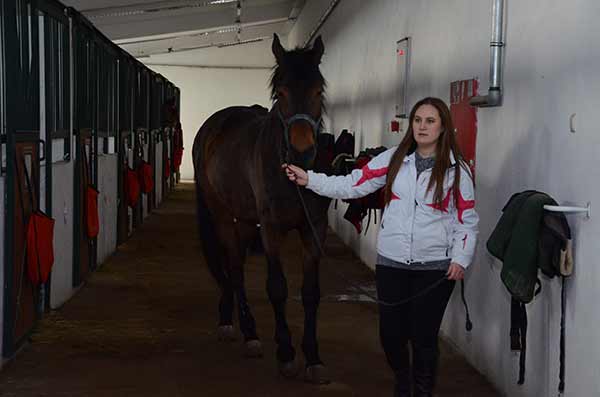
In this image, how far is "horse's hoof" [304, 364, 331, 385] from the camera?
3.90 meters

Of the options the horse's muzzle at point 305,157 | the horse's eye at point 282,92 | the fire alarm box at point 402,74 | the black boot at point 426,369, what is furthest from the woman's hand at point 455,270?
the fire alarm box at point 402,74

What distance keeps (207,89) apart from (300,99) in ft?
58.6

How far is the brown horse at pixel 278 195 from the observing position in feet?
12.3

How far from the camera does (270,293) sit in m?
4.07

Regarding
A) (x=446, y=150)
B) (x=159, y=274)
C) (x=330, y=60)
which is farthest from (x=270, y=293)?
(x=330, y=60)

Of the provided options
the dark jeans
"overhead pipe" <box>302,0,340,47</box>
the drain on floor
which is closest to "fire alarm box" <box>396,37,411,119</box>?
the drain on floor

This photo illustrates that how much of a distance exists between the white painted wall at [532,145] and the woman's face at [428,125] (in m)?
0.45

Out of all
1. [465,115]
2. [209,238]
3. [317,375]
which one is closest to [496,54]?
[465,115]

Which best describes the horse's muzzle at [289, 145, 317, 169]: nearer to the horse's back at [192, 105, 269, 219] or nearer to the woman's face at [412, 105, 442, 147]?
the horse's back at [192, 105, 269, 219]

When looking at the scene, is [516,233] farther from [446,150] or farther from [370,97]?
[370,97]

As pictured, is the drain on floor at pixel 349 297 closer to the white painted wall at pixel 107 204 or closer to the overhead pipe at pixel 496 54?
the white painted wall at pixel 107 204

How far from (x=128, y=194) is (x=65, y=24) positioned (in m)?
3.03

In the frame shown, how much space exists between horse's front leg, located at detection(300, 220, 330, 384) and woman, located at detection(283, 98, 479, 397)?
0.84m

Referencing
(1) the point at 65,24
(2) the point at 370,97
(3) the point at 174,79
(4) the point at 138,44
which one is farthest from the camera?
(3) the point at 174,79
